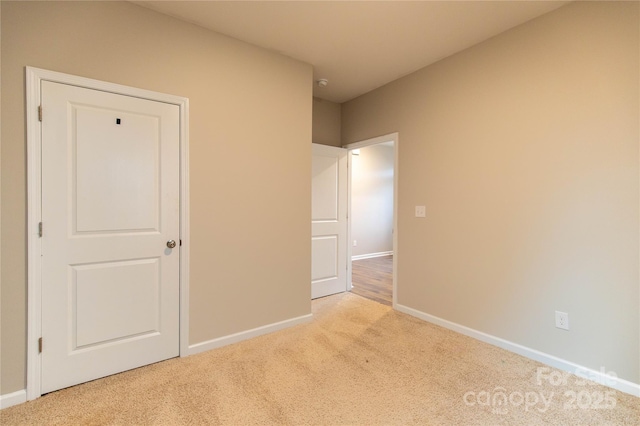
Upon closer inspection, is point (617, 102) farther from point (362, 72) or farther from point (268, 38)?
point (268, 38)

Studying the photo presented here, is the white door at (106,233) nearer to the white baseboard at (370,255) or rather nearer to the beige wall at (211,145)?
the beige wall at (211,145)

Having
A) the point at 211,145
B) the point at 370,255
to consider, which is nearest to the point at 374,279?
the point at 370,255

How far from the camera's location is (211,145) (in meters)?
2.38

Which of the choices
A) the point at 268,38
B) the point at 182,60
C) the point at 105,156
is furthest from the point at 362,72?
the point at 105,156

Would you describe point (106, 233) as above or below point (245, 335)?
above

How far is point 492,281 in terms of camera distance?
8.23 feet

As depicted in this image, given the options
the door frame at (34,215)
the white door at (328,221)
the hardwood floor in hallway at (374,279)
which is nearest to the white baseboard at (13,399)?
the door frame at (34,215)

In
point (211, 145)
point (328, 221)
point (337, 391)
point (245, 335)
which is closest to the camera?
point (337, 391)

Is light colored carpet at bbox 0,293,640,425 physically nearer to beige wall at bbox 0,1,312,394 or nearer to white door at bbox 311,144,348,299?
beige wall at bbox 0,1,312,394

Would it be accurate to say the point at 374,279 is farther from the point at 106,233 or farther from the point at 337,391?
the point at 106,233

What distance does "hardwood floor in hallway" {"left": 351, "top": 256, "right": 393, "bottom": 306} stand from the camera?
12.7ft

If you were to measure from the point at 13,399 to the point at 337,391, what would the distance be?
1949mm

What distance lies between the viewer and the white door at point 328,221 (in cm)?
367

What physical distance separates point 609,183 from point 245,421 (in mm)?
2709
